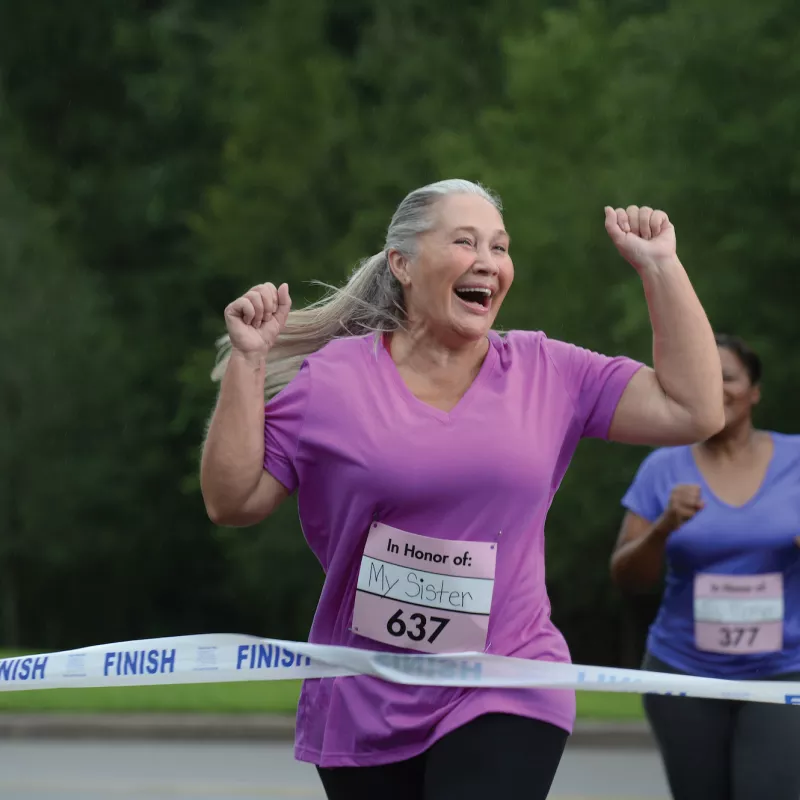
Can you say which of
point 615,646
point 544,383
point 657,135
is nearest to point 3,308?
point 615,646

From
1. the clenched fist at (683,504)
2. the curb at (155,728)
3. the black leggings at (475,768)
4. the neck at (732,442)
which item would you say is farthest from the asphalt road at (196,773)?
the black leggings at (475,768)

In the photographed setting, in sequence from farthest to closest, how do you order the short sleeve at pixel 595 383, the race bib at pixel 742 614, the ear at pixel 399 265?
1. the race bib at pixel 742 614
2. the ear at pixel 399 265
3. the short sleeve at pixel 595 383

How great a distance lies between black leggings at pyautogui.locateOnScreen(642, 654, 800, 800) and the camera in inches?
191

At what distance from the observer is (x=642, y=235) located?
368 cm

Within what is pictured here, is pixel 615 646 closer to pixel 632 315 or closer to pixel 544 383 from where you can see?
pixel 632 315

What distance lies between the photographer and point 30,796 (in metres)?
9.52

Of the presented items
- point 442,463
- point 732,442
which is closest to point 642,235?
point 442,463

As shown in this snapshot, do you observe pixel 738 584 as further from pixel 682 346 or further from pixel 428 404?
pixel 428 404

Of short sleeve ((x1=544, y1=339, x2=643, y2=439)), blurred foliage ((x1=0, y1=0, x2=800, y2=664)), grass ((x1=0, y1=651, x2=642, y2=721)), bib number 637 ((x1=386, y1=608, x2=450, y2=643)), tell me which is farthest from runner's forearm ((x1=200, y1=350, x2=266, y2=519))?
blurred foliage ((x1=0, y1=0, x2=800, y2=664))

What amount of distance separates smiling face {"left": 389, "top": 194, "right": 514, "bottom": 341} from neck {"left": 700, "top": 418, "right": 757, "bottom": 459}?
207 cm

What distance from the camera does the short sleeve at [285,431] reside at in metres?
3.57

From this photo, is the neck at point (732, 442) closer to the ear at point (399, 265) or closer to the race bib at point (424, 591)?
the ear at point (399, 265)

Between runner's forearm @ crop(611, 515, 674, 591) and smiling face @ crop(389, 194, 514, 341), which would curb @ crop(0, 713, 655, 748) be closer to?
runner's forearm @ crop(611, 515, 674, 591)

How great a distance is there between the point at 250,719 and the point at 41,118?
30328mm
